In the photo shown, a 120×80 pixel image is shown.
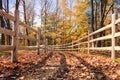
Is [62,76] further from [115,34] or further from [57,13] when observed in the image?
[57,13]

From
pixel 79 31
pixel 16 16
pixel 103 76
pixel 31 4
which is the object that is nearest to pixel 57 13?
pixel 31 4

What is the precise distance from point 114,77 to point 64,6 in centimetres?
3228

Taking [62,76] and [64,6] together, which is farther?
[64,6]

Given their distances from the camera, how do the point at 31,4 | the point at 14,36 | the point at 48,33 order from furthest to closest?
the point at 31,4 < the point at 48,33 < the point at 14,36

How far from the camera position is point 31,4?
143 ft

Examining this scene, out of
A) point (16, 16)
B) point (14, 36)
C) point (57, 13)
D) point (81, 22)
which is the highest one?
point (57, 13)

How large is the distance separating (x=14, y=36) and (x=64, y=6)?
29.9 metres

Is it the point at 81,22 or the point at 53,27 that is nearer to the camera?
the point at 81,22

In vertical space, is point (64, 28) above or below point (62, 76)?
above

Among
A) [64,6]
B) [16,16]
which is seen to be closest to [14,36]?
[16,16]

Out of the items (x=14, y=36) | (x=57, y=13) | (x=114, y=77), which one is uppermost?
(x=57, y=13)

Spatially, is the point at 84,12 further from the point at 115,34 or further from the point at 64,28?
the point at 115,34

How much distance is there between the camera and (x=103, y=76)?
13.5 feet

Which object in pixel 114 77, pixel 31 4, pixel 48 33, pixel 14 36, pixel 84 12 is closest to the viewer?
pixel 114 77
